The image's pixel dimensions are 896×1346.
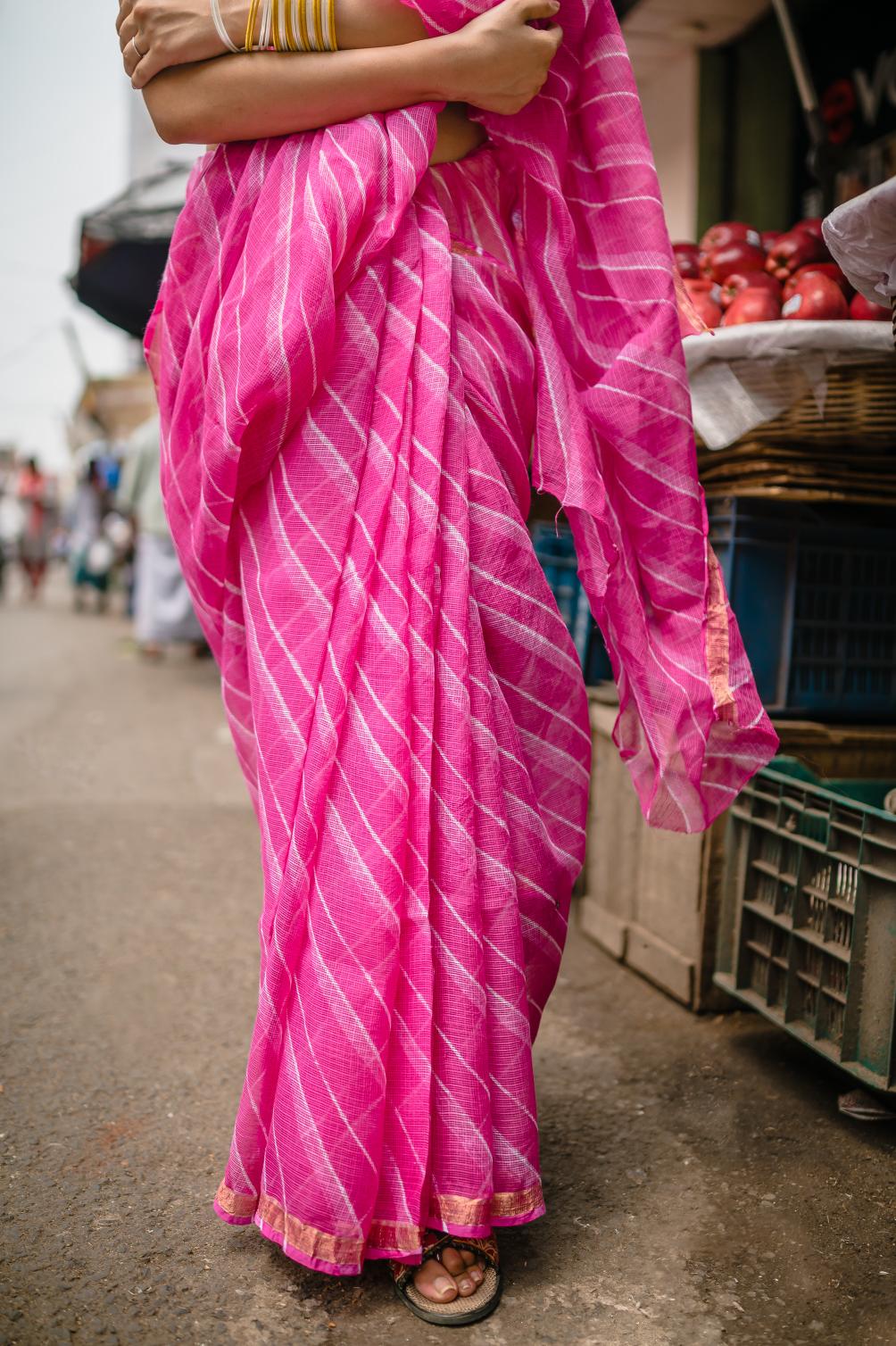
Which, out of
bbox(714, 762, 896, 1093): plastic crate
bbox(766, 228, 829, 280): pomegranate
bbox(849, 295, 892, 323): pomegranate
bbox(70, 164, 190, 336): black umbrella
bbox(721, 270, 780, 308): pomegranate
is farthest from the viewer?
bbox(70, 164, 190, 336): black umbrella

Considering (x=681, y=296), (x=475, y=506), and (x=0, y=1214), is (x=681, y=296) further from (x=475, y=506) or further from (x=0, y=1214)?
(x=0, y=1214)

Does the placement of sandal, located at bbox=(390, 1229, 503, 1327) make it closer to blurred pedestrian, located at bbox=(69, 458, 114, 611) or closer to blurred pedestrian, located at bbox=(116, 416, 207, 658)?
blurred pedestrian, located at bbox=(116, 416, 207, 658)

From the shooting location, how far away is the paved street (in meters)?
1.40

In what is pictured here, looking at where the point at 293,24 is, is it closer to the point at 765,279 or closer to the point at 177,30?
the point at 177,30

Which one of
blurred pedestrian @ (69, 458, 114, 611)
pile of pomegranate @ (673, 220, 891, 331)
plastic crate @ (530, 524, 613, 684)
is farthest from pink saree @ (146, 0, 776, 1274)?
blurred pedestrian @ (69, 458, 114, 611)

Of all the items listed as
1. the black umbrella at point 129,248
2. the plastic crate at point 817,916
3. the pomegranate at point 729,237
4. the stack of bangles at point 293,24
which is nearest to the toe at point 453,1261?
the plastic crate at point 817,916

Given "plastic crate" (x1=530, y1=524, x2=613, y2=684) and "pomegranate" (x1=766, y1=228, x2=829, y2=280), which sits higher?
"pomegranate" (x1=766, y1=228, x2=829, y2=280)

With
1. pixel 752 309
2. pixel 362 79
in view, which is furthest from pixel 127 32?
pixel 752 309

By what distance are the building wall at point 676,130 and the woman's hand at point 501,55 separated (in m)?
3.64

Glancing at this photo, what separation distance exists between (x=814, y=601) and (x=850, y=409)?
16.4 inches

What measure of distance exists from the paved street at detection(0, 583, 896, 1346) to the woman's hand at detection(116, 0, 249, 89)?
1.63 metres

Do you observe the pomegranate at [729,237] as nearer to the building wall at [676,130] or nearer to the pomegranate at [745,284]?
the pomegranate at [745,284]

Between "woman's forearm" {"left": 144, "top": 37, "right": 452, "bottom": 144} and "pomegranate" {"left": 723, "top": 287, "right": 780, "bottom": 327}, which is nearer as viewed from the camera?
"woman's forearm" {"left": 144, "top": 37, "right": 452, "bottom": 144}

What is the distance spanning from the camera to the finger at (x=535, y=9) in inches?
58.1
